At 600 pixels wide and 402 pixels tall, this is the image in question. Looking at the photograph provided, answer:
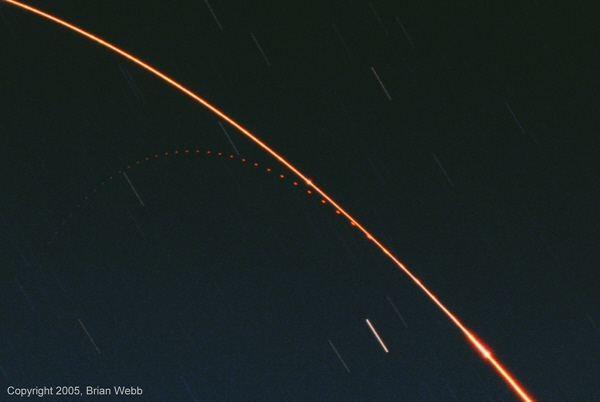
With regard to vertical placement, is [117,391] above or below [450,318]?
above

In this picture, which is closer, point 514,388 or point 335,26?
point 514,388

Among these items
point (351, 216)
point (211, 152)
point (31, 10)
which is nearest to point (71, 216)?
point (211, 152)

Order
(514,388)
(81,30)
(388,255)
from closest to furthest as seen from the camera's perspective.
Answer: (514,388) < (388,255) < (81,30)

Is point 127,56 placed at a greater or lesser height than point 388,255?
greater

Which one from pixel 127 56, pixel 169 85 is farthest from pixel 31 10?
pixel 169 85

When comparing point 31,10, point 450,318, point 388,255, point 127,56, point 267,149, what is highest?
point 31,10

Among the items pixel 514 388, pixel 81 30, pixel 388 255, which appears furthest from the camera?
pixel 81 30

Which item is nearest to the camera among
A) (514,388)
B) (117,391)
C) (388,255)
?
(514,388)

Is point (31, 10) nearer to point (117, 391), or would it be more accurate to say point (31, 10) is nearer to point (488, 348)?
point (117, 391)

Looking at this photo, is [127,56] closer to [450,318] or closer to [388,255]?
[388,255]
